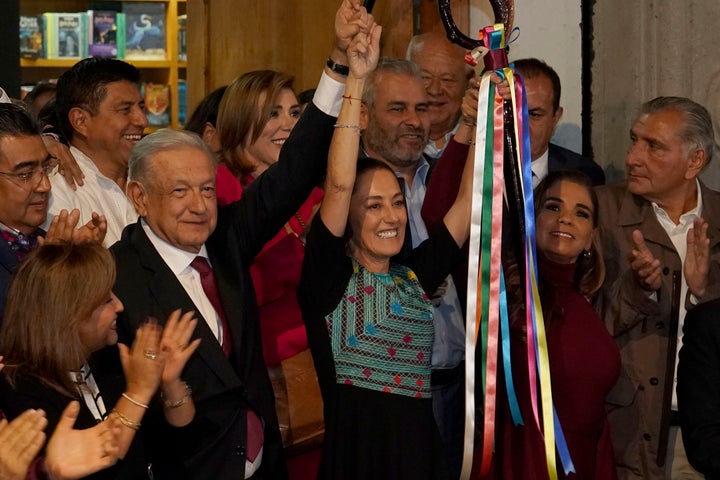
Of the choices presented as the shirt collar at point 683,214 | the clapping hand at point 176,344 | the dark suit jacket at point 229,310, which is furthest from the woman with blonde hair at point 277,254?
the shirt collar at point 683,214

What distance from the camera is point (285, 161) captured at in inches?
125

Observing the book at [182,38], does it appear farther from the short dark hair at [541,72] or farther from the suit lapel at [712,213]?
the suit lapel at [712,213]

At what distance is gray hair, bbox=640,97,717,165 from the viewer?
13.3 ft

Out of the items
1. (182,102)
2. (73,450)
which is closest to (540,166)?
(73,450)

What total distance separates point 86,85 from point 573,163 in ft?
5.48

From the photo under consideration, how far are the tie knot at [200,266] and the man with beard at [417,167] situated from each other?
0.77m

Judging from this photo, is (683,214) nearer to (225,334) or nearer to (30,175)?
(225,334)

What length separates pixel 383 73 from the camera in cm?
422

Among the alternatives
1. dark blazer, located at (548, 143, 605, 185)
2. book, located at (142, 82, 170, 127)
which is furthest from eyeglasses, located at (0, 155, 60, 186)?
book, located at (142, 82, 170, 127)

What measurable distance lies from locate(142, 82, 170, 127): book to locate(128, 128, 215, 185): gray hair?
4.40m

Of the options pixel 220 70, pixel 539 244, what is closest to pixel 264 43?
pixel 220 70

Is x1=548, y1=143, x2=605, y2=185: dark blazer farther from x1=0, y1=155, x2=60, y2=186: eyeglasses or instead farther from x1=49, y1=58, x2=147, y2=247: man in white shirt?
x1=0, y1=155, x2=60, y2=186: eyeglasses

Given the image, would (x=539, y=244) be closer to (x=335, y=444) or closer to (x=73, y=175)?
(x=335, y=444)

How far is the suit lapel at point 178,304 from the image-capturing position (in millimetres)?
2990
